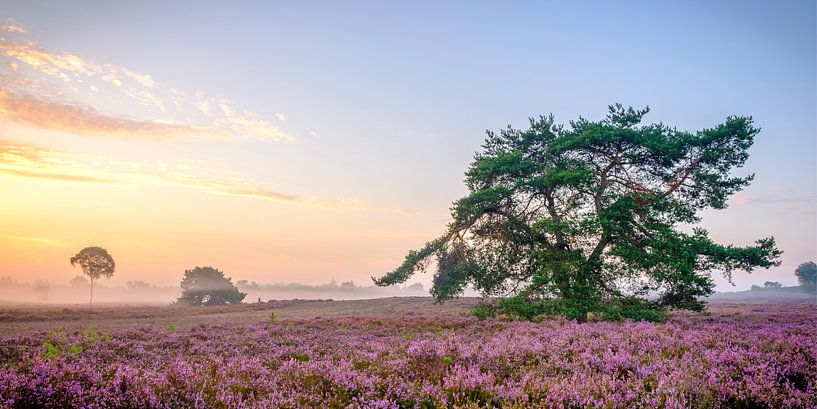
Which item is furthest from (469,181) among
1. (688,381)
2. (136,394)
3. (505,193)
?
(136,394)

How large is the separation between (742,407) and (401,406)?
3.75 m

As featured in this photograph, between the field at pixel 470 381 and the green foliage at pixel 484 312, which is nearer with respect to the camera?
the field at pixel 470 381

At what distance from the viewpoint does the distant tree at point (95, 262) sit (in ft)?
280

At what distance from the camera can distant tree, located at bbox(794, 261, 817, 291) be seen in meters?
123

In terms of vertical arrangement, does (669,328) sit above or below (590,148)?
below

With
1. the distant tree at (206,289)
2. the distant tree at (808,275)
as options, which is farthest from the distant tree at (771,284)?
the distant tree at (206,289)

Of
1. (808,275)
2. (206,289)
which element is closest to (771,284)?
(808,275)

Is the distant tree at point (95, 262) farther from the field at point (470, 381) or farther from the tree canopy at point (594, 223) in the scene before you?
the field at point (470, 381)

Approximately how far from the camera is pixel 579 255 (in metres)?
16.9

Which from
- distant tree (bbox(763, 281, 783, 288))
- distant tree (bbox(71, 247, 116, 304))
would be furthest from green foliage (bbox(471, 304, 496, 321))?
distant tree (bbox(763, 281, 783, 288))

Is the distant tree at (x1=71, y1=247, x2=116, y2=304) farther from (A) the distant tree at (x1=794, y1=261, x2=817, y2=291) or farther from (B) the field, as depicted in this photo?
(A) the distant tree at (x1=794, y1=261, x2=817, y2=291)

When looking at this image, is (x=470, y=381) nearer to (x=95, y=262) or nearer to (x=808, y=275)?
(x=95, y=262)

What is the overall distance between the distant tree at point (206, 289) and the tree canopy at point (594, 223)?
58130 mm

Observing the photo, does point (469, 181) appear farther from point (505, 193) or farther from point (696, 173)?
point (696, 173)
